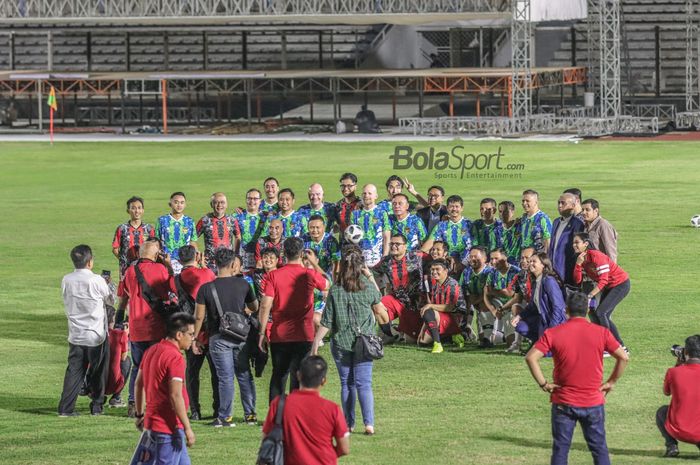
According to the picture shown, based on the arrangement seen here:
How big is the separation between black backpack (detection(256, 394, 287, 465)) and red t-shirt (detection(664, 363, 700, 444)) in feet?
13.1

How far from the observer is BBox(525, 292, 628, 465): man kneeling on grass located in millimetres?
10180

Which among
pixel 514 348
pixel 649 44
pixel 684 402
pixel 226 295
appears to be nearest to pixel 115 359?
pixel 226 295

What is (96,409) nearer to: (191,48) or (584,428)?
(584,428)

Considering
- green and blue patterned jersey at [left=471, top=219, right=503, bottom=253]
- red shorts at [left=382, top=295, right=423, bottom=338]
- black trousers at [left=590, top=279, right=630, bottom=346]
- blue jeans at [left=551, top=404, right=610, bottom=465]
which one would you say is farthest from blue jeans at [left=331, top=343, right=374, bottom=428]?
green and blue patterned jersey at [left=471, top=219, right=503, bottom=253]

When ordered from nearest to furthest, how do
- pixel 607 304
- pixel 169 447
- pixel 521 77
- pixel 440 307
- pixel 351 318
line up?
pixel 169 447 < pixel 351 318 < pixel 607 304 < pixel 440 307 < pixel 521 77

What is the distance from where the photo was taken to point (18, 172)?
4184 centimetres

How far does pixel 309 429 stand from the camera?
345 inches

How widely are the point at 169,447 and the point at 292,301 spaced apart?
3038 mm

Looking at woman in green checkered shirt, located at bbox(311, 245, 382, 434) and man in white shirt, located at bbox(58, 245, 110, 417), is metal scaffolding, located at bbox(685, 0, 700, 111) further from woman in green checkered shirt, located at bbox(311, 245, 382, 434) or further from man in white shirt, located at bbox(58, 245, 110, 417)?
woman in green checkered shirt, located at bbox(311, 245, 382, 434)

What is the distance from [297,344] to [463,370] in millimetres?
3238

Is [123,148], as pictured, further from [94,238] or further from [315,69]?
[94,238]

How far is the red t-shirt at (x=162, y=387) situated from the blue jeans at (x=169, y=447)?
37mm

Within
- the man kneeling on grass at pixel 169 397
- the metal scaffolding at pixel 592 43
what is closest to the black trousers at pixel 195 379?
the man kneeling on grass at pixel 169 397

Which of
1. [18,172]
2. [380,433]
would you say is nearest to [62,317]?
[380,433]
